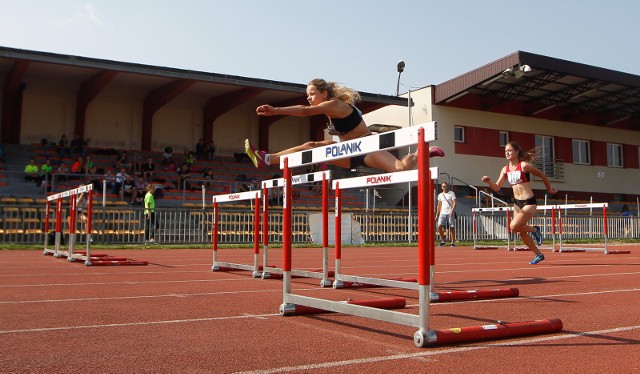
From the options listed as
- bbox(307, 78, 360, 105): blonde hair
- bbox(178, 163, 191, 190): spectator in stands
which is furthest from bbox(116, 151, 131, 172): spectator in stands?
bbox(307, 78, 360, 105): blonde hair

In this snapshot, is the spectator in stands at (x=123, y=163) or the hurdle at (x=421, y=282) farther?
the spectator in stands at (x=123, y=163)

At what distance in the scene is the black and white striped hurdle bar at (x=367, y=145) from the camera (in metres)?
3.61

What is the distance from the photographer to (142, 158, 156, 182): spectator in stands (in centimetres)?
2333

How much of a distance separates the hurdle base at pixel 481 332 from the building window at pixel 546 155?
3194cm

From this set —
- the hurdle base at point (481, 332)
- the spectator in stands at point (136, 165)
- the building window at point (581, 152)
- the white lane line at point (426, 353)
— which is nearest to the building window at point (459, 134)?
the building window at point (581, 152)

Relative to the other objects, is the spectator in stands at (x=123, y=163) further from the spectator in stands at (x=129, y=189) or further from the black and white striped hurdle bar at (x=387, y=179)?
the black and white striped hurdle bar at (x=387, y=179)

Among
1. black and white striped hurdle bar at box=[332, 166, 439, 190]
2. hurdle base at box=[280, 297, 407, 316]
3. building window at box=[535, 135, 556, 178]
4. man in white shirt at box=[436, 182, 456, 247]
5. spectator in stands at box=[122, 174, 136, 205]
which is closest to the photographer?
hurdle base at box=[280, 297, 407, 316]

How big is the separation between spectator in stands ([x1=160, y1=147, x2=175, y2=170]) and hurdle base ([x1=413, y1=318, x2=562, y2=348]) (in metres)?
23.3

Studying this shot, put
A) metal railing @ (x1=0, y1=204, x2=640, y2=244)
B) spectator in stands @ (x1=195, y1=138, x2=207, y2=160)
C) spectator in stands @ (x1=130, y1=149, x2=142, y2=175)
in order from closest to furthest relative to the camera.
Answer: metal railing @ (x1=0, y1=204, x2=640, y2=244) < spectator in stands @ (x1=130, y1=149, x2=142, y2=175) < spectator in stands @ (x1=195, y1=138, x2=207, y2=160)

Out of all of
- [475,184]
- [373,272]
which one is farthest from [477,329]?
[475,184]

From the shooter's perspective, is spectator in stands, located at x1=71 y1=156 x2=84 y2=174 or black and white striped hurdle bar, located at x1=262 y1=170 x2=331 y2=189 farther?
spectator in stands, located at x1=71 y1=156 x2=84 y2=174

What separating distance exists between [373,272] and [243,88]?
61.9ft

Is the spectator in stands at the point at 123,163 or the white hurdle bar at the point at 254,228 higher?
the spectator in stands at the point at 123,163

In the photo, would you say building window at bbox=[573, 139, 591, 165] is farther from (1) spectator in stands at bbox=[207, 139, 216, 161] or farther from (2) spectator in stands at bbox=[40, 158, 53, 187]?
(2) spectator in stands at bbox=[40, 158, 53, 187]
